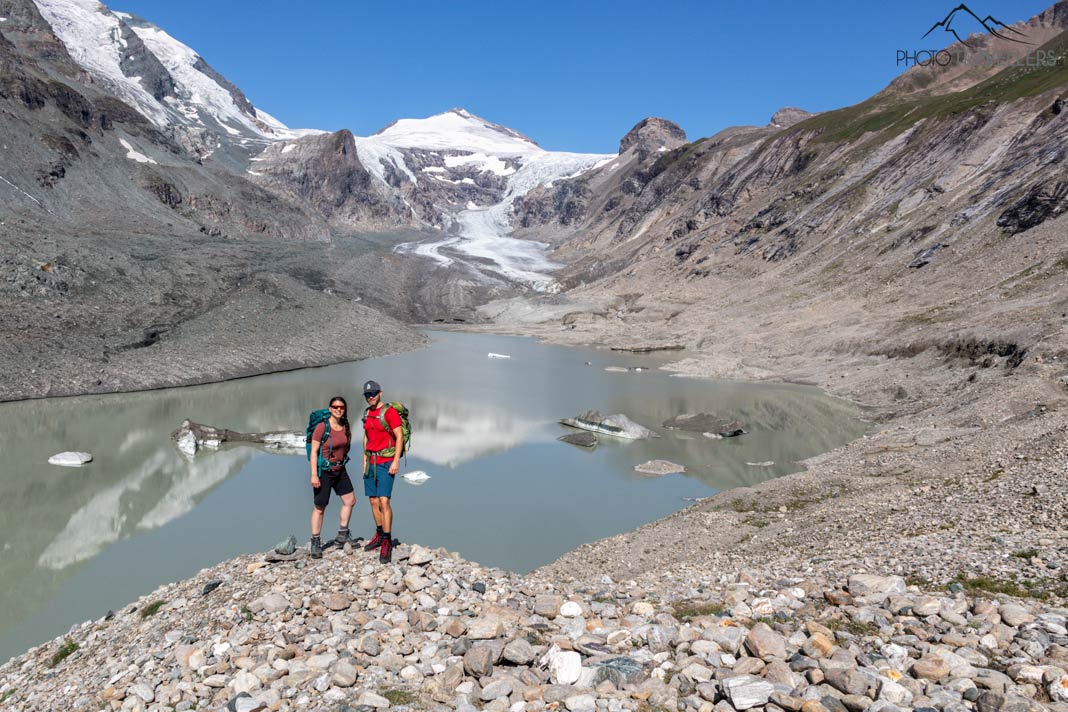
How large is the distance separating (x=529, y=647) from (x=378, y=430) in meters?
3.47

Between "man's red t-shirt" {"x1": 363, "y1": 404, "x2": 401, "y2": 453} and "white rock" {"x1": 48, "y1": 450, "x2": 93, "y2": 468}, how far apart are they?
728 inches

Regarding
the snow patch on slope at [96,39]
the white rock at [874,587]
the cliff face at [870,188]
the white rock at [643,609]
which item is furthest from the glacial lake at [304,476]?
the snow patch on slope at [96,39]

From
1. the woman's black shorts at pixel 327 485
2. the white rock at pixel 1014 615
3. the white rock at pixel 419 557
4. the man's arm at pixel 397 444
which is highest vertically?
the man's arm at pixel 397 444

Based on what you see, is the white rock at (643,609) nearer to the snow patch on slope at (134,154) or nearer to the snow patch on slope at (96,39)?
the snow patch on slope at (134,154)

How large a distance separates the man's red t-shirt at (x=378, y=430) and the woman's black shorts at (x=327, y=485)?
65 centimetres

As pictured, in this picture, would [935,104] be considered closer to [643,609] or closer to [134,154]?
[643,609]

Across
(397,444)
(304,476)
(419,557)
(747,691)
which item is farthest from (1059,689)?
(304,476)

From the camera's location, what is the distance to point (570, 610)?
738 centimetres

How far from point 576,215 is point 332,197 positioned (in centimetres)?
6291

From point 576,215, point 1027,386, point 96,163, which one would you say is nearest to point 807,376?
point 1027,386

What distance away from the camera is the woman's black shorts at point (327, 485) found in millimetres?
8773

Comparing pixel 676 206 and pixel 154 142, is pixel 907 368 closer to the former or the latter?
pixel 676 206

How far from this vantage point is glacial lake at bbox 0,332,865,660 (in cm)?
1443

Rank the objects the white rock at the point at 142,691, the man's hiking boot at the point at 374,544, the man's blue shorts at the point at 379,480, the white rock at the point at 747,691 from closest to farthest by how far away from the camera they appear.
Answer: the white rock at the point at 747,691, the white rock at the point at 142,691, the man's blue shorts at the point at 379,480, the man's hiking boot at the point at 374,544
